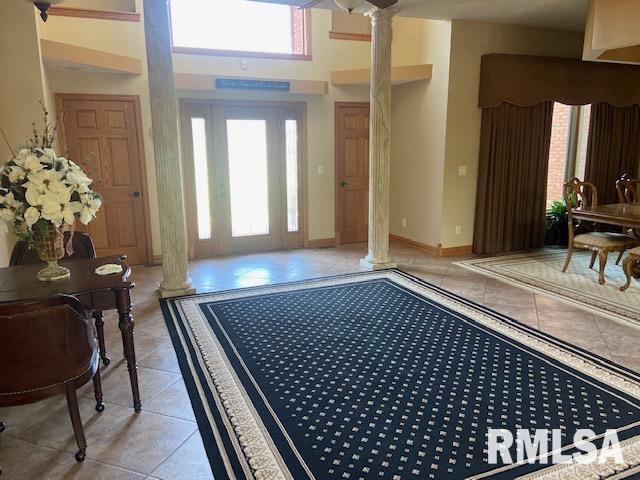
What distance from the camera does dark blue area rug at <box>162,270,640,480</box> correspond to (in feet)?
7.54

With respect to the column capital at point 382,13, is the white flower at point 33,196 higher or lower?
lower

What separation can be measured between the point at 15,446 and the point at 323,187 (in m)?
5.27

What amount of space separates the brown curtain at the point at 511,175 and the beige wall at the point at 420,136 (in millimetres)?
600

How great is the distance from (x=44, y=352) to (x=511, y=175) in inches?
237

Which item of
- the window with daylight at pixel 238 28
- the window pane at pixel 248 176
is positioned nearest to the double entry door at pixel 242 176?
the window pane at pixel 248 176

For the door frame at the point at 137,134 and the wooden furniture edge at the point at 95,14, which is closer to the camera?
the wooden furniture edge at the point at 95,14

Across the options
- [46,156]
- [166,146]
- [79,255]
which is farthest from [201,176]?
[46,156]

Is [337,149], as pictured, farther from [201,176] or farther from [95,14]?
[95,14]

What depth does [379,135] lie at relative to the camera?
5.52 meters

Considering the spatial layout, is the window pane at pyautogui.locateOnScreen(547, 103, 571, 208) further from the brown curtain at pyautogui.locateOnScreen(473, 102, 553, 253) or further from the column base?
the column base

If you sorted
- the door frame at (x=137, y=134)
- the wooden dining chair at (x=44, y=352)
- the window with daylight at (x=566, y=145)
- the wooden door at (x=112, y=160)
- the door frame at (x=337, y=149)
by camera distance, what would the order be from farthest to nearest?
1. the window with daylight at (x=566, y=145)
2. the door frame at (x=337, y=149)
3. the wooden door at (x=112, y=160)
4. the door frame at (x=137, y=134)
5. the wooden dining chair at (x=44, y=352)

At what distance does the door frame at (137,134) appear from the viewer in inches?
216

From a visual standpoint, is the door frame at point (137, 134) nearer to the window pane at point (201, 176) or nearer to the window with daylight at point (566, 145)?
the window pane at point (201, 176)

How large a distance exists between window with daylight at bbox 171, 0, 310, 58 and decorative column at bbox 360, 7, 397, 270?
142cm
